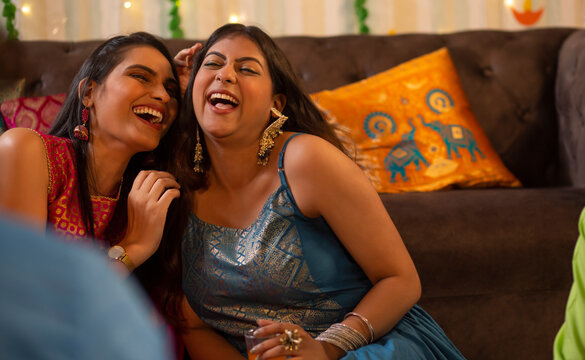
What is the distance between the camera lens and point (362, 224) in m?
1.37

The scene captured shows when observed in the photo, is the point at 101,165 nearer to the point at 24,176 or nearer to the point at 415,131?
the point at 24,176

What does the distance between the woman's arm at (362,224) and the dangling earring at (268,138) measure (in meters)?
0.14

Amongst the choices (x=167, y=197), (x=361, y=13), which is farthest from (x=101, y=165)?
(x=361, y=13)

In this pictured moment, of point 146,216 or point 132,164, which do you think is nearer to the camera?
point 146,216

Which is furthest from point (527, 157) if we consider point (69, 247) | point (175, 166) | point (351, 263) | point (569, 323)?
point (69, 247)

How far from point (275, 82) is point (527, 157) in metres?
1.48

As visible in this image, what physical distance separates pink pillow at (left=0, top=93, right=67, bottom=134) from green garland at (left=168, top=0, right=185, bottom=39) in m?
1.28

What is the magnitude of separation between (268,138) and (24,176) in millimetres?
597

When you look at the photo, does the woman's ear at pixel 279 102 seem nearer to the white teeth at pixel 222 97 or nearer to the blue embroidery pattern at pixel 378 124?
the white teeth at pixel 222 97

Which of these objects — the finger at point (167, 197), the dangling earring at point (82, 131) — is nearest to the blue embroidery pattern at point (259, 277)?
the finger at point (167, 197)

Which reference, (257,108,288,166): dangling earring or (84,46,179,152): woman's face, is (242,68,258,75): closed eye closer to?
(257,108,288,166): dangling earring

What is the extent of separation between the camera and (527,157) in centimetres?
258

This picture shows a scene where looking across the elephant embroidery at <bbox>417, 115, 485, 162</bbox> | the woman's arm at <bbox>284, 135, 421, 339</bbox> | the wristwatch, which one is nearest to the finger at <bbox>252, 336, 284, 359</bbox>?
the woman's arm at <bbox>284, 135, 421, 339</bbox>

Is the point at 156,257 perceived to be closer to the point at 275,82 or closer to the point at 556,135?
the point at 275,82
